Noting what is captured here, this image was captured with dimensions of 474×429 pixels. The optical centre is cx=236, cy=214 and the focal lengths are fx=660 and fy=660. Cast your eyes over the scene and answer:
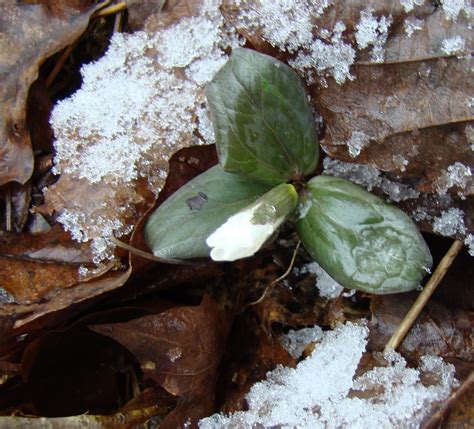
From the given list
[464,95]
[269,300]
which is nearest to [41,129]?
[269,300]

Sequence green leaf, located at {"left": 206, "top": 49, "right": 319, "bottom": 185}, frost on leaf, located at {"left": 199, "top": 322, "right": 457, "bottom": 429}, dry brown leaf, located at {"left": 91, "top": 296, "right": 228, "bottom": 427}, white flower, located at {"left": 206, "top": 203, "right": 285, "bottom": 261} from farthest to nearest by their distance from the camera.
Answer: dry brown leaf, located at {"left": 91, "top": 296, "right": 228, "bottom": 427} < frost on leaf, located at {"left": 199, "top": 322, "right": 457, "bottom": 429} < green leaf, located at {"left": 206, "top": 49, "right": 319, "bottom": 185} < white flower, located at {"left": 206, "top": 203, "right": 285, "bottom": 261}

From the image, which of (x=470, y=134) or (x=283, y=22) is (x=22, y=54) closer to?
(x=283, y=22)

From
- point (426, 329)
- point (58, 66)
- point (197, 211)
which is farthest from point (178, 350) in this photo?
point (58, 66)

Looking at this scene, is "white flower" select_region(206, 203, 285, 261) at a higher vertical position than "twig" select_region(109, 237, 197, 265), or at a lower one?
higher

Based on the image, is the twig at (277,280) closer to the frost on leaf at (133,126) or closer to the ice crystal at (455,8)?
the frost on leaf at (133,126)

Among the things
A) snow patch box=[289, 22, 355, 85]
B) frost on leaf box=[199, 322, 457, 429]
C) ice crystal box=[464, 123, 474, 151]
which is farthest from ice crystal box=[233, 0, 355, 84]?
frost on leaf box=[199, 322, 457, 429]

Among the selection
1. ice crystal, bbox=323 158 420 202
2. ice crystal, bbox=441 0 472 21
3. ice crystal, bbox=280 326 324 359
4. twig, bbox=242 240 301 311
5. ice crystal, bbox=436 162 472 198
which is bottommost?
ice crystal, bbox=280 326 324 359

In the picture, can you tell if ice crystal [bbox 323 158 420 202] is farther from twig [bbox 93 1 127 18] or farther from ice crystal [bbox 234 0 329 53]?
twig [bbox 93 1 127 18]

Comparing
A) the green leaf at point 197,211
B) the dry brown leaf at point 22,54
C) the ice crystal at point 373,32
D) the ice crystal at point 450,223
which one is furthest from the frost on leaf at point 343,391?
the dry brown leaf at point 22,54
